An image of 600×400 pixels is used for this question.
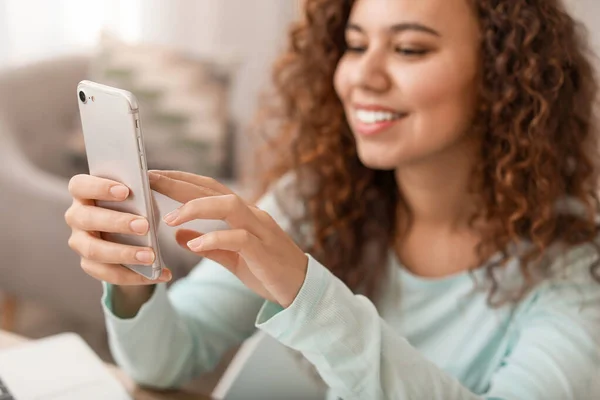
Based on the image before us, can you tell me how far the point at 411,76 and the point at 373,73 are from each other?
0.05m

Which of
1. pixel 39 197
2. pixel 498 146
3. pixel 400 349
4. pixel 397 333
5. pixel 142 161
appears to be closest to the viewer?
pixel 142 161

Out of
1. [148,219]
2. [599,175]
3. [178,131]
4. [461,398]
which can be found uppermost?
[148,219]

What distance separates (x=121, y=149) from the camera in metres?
0.63

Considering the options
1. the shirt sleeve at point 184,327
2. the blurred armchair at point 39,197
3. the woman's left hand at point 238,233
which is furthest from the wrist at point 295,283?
the blurred armchair at point 39,197

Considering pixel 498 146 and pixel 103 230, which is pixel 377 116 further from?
pixel 103 230

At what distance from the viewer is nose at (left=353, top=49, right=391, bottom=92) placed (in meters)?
0.93

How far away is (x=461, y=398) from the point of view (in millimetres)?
770

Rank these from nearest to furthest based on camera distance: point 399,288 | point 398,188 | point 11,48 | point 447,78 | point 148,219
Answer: point 148,219 → point 447,78 → point 399,288 → point 398,188 → point 11,48

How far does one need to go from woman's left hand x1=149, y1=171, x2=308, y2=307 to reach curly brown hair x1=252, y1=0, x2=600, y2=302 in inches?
16.1

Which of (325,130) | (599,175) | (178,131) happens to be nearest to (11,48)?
(178,131)

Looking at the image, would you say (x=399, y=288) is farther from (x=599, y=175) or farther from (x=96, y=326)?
(x=96, y=326)

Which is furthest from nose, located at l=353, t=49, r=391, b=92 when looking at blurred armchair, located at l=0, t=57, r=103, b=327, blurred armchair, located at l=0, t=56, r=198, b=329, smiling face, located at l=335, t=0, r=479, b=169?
blurred armchair, located at l=0, t=57, r=103, b=327

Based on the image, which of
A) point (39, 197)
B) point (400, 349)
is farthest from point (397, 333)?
point (39, 197)

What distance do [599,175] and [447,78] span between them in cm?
29
